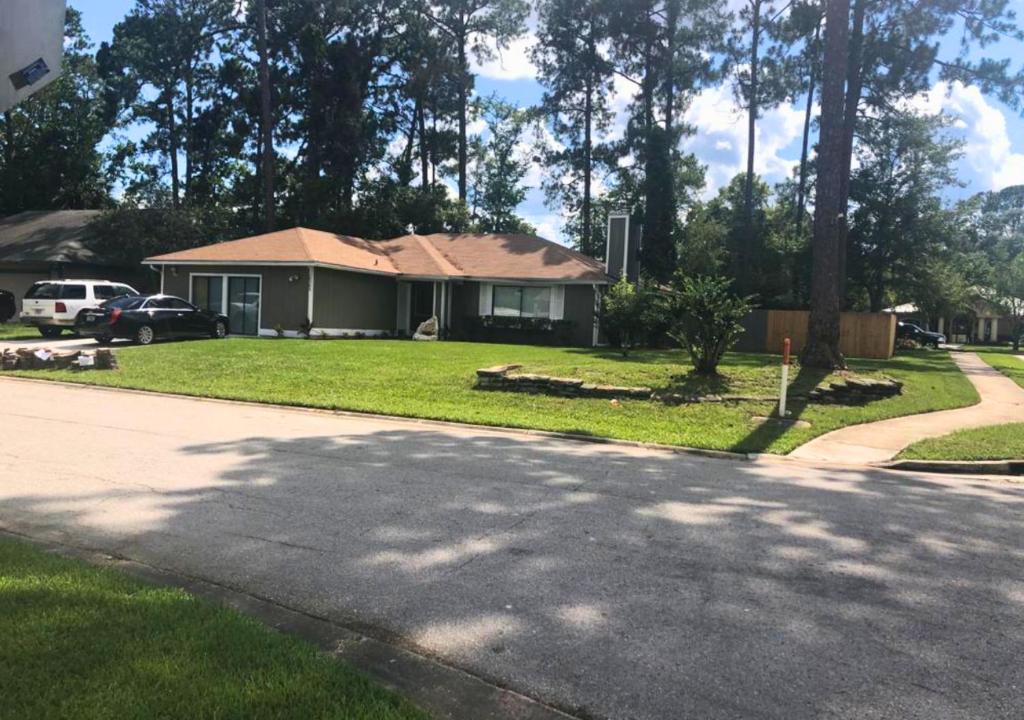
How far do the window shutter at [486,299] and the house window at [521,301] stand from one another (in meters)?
0.16

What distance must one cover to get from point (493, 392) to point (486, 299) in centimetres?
1530

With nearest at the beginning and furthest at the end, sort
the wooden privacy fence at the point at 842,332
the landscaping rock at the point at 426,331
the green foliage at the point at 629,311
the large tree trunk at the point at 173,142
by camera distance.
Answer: the green foliage at the point at 629,311
the landscaping rock at the point at 426,331
the wooden privacy fence at the point at 842,332
the large tree trunk at the point at 173,142

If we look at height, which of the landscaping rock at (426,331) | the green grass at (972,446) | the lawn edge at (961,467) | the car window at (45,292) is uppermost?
the car window at (45,292)

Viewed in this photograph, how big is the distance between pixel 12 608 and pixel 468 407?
9.78 meters

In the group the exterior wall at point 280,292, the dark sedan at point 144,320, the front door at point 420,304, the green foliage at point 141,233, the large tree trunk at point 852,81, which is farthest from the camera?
the green foliage at point 141,233

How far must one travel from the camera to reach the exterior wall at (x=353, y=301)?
85.3 feet

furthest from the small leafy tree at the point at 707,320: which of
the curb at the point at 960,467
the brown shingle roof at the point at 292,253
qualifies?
the brown shingle roof at the point at 292,253

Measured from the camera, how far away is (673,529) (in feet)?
19.5

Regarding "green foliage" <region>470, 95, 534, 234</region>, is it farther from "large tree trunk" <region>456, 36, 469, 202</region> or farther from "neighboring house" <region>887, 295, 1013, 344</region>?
"neighboring house" <region>887, 295, 1013, 344</region>

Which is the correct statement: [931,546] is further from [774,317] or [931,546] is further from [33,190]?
[33,190]

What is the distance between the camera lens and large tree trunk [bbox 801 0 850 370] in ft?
55.1

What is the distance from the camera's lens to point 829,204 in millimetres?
17156

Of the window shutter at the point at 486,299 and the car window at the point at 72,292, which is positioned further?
the window shutter at the point at 486,299

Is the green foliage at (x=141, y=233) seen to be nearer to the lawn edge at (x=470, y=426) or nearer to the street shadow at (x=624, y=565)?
the lawn edge at (x=470, y=426)
